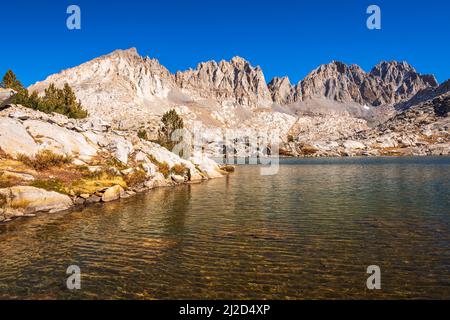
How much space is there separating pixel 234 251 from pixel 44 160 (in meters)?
39.9

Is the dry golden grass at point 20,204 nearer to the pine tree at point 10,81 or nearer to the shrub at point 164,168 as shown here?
the shrub at point 164,168

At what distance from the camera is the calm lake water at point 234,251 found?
61.8 ft

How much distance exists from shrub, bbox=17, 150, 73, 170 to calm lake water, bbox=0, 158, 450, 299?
13488mm

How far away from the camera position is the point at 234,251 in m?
25.6

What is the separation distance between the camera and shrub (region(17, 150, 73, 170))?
50.1 metres

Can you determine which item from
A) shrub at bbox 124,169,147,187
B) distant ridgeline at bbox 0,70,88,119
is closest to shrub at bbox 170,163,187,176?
shrub at bbox 124,169,147,187

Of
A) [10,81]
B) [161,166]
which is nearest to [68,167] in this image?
[161,166]

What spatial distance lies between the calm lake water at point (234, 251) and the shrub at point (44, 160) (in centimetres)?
1349

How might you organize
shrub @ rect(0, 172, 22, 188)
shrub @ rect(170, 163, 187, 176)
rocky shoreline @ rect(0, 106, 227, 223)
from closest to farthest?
shrub @ rect(0, 172, 22, 188) → rocky shoreline @ rect(0, 106, 227, 223) → shrub @ rect(170, 163, 187, 176)

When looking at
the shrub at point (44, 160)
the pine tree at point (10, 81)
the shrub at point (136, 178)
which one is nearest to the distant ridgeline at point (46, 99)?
the pine tree at point (10, 81)

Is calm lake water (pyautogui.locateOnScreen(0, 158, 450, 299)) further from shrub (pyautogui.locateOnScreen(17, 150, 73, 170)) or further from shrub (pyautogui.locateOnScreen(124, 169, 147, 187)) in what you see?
shrub (pyautogui.locateOnScreen(124, 169, 147, 187))

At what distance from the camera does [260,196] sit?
180 ft
